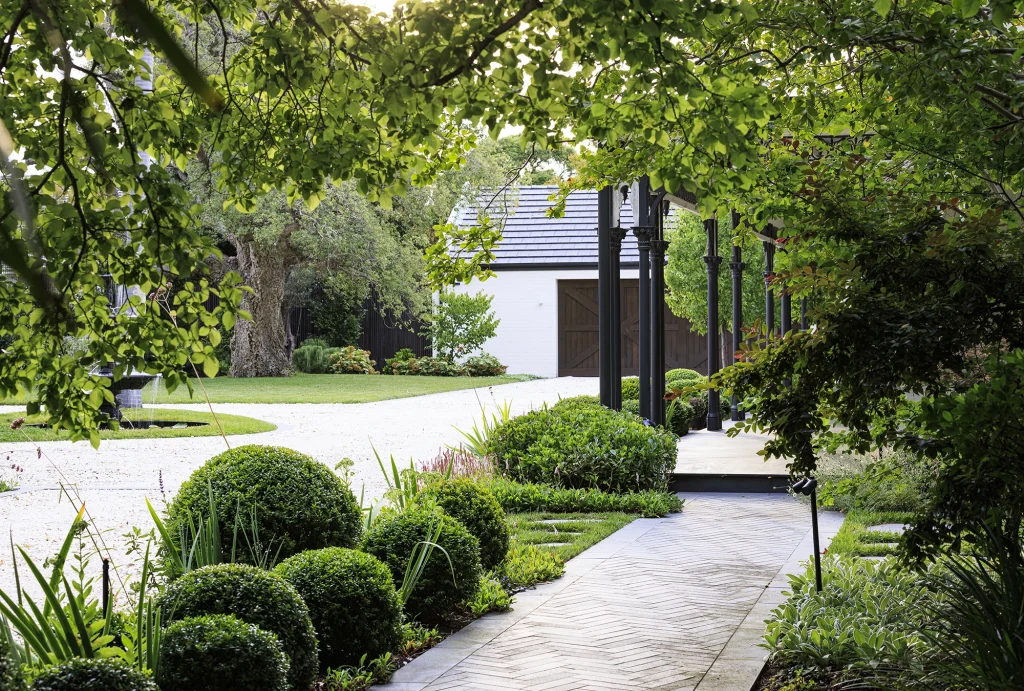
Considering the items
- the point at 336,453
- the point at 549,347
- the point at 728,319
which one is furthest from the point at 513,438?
the point at 549,347

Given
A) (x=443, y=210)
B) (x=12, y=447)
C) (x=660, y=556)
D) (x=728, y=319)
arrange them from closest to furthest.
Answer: (x=660, y=556) → (x=12, y=447) → (x=728, y=319) → (x=443, y=210)

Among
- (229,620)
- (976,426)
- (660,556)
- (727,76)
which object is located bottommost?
(660,556)

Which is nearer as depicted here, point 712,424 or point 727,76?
point 727,76

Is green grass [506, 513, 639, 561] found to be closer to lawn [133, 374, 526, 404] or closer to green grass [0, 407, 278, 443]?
green grass [0, 407, 278, 443]

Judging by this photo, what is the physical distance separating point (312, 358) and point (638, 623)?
2525cm

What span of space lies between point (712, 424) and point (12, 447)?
9732mm

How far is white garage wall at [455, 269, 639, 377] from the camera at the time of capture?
3080cm

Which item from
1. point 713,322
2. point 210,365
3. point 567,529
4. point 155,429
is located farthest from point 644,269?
point 210,365

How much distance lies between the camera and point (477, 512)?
6.33 m

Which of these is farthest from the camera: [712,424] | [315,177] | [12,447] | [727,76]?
[712,424]

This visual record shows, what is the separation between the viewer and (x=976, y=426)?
10.7 ft

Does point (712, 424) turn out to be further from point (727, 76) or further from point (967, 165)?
point (727, 76)

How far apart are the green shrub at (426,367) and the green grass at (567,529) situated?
68.5 ft

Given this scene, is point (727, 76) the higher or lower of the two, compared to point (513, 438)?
higher
